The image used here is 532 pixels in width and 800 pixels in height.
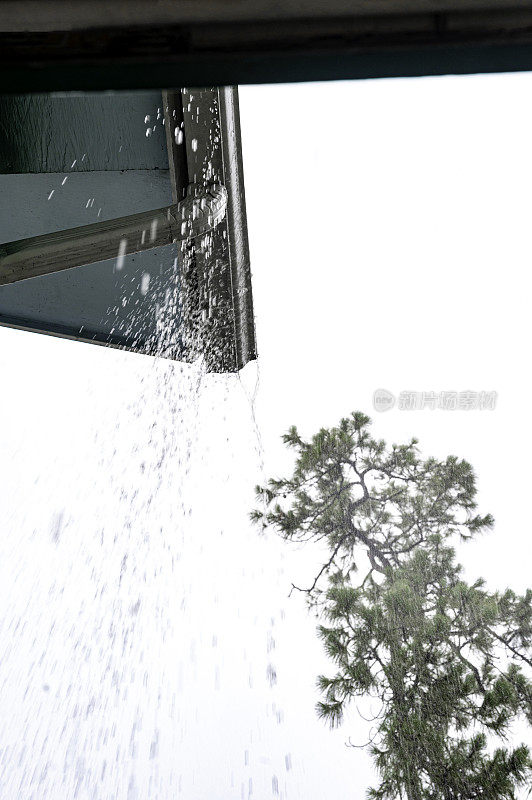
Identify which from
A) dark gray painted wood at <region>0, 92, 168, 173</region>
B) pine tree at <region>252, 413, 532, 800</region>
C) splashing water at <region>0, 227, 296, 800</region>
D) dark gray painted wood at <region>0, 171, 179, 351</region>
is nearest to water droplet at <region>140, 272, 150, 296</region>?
dark gray painted wood at <region>0, 171, 179, 351</region>

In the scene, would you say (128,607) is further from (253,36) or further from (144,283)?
(253,36)

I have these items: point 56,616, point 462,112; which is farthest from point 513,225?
point 56,616

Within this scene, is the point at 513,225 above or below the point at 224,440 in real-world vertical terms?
above

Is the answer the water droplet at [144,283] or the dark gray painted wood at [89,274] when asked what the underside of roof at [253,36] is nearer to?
the dark gray painted wood at [89,274]

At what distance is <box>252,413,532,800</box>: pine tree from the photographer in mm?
3248

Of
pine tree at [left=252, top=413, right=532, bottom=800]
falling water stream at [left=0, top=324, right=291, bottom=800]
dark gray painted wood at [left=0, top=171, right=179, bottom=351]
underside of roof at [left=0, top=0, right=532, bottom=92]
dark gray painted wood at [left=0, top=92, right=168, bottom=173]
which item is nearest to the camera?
underside of roof at [left=0, top=0, right=532, bottom=92]

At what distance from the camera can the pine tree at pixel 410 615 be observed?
3.25 metres

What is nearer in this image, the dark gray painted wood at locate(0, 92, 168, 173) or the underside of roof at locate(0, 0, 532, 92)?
the underside of roof at locate(0, 0, 532, 92)

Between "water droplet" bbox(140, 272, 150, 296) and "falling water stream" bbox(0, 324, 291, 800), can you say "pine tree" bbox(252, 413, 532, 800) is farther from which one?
"water droplet" bbox(140, 272, 150, 296)

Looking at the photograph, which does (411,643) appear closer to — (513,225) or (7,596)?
(7,596)

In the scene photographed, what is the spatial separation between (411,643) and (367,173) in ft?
18.7

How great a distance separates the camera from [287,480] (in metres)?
4.80

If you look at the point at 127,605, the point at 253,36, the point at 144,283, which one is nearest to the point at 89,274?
the point at 144,283

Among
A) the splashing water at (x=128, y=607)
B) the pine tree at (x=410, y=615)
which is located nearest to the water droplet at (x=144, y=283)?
the pine tree at (x=410, y=615)
